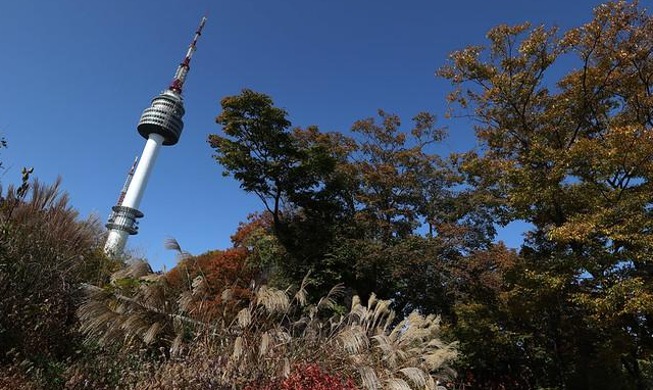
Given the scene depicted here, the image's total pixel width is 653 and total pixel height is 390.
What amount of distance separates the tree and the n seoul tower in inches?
1823

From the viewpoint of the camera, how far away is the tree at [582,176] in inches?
357

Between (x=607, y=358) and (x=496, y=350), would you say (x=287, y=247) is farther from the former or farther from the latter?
(x=607, y=358)

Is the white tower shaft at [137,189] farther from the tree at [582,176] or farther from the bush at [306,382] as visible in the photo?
the bush at [306,382]

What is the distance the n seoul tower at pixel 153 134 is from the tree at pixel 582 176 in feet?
152

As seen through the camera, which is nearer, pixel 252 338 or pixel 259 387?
pixel 259 387

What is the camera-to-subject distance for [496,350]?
13.8 m

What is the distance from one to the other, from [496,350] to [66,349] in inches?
475

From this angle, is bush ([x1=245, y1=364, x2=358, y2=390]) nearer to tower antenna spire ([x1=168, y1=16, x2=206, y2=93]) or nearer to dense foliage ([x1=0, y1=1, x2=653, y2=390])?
dense foliage ([x1=0, y1=1, x2=653, y2=390])

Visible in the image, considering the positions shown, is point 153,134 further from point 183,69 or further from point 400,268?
point 400,268

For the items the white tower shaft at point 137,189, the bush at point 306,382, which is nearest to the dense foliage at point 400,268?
the bush at point 306,382

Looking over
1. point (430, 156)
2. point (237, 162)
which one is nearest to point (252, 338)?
point (237, 162)

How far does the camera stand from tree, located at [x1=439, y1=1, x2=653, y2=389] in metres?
9.07

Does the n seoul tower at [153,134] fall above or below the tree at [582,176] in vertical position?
above

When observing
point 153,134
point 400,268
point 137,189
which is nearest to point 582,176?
point 400,268
